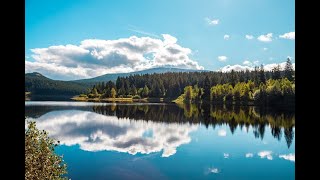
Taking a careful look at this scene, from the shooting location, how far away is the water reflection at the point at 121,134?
49219 mm

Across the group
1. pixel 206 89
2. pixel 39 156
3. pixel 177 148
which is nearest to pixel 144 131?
pixel 177 148

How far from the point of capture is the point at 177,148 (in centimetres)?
4853

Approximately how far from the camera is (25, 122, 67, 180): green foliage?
13853 millimetres

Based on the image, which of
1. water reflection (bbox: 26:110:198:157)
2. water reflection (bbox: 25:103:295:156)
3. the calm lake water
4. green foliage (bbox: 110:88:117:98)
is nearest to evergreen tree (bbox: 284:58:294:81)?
water reflection (bbox: 25:103:295:156)

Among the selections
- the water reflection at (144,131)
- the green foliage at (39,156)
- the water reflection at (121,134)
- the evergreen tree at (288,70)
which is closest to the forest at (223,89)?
the evergreen tree at (288,70)

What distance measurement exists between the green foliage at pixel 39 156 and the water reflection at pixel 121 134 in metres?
29.6

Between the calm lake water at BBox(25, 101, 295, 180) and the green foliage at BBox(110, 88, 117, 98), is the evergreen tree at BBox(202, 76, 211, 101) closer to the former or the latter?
the green foliage at BBox(110, 88, 117, 98)

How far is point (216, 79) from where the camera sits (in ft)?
545

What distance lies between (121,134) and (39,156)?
47188 millimetres

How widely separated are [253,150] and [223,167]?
11.2 metres

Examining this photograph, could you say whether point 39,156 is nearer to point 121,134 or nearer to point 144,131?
point 121,134
